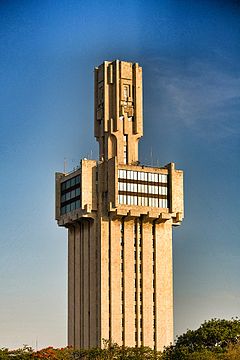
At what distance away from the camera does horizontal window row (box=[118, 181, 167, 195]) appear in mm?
100312

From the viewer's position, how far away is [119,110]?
10488 centimetres

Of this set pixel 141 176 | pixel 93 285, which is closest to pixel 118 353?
pixel 93 285

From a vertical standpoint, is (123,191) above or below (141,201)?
above

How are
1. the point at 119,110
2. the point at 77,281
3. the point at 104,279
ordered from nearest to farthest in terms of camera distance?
1. the point at 104,279
2. the point at 77,281
3. the point at 119,110

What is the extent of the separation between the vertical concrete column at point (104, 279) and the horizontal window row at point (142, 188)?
12.3ft

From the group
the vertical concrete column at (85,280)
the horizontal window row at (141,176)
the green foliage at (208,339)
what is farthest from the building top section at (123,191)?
the green foliage at (208,339)

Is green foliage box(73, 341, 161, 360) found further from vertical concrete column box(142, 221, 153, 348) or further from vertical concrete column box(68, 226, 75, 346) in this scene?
vertical concrete column box(68, 226, 75, 346)

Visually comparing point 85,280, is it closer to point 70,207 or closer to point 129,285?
point 129,285

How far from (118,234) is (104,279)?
488cm

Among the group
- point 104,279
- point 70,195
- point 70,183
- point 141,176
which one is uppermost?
point 141,176

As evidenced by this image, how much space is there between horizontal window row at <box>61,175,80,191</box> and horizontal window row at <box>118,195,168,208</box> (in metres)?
5.01

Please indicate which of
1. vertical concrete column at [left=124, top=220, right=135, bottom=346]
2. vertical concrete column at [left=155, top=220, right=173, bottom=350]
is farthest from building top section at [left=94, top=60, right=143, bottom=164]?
vertical concrete column at [left=155, top=220, right=173, bottom=350]

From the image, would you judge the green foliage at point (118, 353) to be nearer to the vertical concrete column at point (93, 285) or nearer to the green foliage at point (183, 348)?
the green foliage at point (183, 348)

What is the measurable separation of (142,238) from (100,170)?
8064 millimetres
